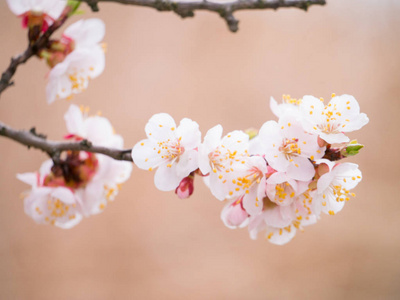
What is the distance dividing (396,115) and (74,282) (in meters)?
2.53

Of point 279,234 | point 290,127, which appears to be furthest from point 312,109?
point 279,234

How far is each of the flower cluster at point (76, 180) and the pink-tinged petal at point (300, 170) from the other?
46 centimetres

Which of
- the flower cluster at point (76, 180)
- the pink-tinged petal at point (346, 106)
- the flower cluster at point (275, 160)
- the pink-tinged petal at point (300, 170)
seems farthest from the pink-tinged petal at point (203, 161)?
the flower cluster at point (76, 180)

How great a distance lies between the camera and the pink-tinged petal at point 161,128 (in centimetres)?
71

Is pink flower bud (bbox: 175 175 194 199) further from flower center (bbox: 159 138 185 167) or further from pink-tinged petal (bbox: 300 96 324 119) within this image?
pink-tinged petal (bbox: 300 96 324 119)

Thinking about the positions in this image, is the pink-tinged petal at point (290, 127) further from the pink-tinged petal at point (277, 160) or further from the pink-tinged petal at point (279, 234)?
the pink-tinged petal at point (279, 234)

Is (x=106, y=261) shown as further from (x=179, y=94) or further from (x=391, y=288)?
(x=391, y=288)

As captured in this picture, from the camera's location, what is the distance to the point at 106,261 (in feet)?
9.24

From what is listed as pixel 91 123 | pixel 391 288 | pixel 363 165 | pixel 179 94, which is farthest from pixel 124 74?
pixel 391 288

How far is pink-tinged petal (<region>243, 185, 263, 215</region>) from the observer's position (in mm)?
685

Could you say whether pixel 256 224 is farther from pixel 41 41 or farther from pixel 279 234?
pixel 41 41

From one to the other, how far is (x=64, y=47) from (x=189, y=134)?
16.4 inches

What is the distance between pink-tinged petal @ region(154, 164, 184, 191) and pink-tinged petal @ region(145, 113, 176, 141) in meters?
0.05

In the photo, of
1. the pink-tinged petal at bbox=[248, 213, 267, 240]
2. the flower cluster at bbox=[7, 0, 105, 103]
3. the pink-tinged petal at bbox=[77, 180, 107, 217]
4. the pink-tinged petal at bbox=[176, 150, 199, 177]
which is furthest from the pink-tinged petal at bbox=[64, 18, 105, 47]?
the pink-tinged petal at bbox=[248, 213, 267, 240]
